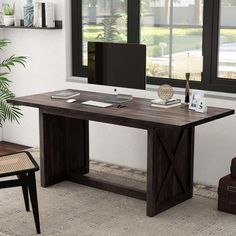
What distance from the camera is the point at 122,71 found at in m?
3.97

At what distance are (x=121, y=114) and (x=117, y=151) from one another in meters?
1.24

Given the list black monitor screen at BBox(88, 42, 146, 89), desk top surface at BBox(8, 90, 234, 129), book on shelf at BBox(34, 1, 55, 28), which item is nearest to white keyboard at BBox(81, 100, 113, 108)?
desk top surface at BBox(8, 90, 234, 129)

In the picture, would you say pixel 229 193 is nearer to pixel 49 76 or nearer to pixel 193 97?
pixel 193 97

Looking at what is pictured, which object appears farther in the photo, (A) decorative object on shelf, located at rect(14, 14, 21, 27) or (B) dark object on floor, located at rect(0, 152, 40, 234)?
(A) decorative object on shelf, located at rect(14, 14, 21, 27)

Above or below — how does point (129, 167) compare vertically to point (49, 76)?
below

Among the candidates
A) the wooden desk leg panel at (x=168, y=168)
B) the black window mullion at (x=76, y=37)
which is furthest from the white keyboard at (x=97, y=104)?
the black window mullion at (x=76, y=37)

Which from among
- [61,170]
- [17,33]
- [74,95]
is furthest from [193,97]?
[17,33]

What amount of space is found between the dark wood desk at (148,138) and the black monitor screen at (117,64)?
16cm

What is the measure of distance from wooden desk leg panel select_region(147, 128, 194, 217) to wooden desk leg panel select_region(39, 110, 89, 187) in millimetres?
924

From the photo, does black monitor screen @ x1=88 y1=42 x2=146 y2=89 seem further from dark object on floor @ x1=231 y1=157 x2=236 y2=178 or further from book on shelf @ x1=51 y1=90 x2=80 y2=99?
dark object on floor @ x1=231 y1=157 x2=236 y2=178

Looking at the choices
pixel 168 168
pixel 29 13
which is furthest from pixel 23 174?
pixel 29 13

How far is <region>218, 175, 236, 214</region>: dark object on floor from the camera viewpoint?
3625 millimetres

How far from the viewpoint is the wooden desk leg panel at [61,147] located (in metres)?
4.19

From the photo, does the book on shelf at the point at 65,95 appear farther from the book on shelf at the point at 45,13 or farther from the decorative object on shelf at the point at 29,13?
the decorative object on shelf at the point at 29,13
